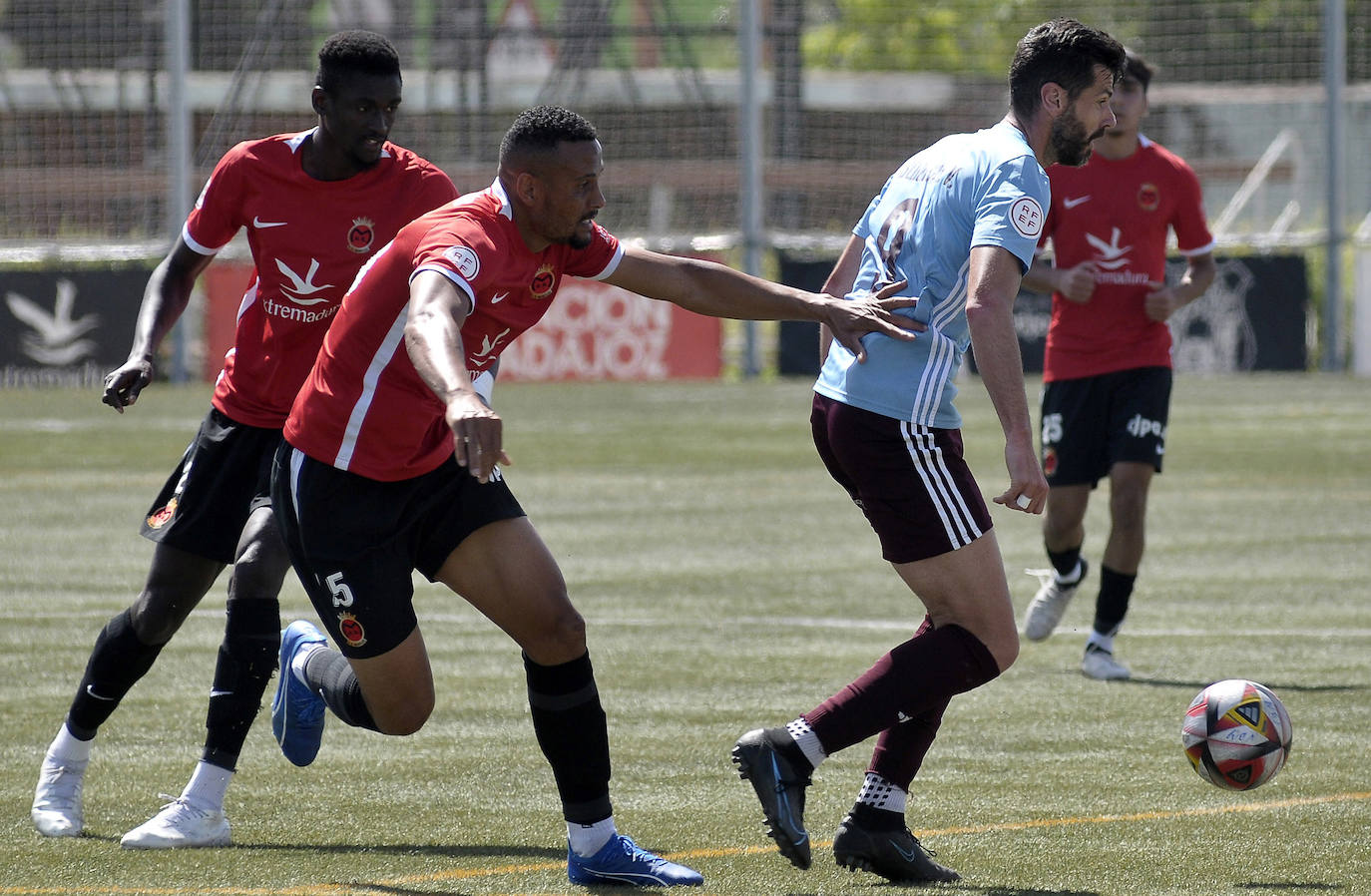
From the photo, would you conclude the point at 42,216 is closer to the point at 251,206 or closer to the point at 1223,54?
the point at 1223,54

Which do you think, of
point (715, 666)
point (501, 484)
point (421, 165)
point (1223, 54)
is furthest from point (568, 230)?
point (1223, 54)

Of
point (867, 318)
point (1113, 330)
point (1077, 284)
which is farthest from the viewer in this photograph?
point (1113, 330)

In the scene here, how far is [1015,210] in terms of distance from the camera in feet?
16.8

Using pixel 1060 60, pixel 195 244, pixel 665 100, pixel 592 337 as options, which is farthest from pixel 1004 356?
pixel 665 100

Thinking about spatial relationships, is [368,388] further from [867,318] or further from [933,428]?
[933,428]

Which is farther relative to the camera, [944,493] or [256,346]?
[256,346]

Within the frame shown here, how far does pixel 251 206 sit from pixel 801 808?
243 centimetres

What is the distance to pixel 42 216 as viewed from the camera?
2980 cm

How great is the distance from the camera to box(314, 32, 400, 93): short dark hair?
5883mm

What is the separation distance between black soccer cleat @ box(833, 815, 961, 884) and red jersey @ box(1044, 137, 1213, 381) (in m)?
4.16

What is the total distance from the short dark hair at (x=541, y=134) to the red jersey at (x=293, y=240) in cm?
108

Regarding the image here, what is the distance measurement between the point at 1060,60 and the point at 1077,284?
11.1ft

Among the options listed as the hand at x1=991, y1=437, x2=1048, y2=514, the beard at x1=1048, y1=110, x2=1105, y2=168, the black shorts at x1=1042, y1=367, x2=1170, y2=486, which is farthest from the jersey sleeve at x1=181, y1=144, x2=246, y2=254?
the black shorts at x1=1042, y1=367, x2=1170, y2=486

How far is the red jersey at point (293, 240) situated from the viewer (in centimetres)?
595
